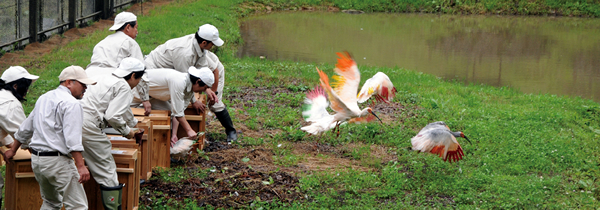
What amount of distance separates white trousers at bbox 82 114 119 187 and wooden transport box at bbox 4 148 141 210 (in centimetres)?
22

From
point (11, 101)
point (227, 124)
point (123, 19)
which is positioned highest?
point (123, 19)

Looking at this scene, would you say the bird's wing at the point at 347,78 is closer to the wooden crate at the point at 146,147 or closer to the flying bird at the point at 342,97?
the flying bird at the point at 342,97

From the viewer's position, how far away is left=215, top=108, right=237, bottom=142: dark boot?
8.05 meters

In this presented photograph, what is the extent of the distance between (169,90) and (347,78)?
7.54 feet

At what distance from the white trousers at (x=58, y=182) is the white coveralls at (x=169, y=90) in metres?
2.02

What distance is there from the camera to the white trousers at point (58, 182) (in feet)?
15.2

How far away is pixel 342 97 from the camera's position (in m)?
7.73

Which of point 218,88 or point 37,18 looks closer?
point 218,88

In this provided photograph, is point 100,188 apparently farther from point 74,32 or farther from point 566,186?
point 74,32

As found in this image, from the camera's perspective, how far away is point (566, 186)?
23.4 ft

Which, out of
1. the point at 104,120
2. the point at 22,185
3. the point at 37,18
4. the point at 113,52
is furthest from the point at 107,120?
the point at 37,18

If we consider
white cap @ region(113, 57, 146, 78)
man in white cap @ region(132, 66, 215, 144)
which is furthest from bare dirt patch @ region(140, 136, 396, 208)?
white cap @ region(113, 57, 146, 78)

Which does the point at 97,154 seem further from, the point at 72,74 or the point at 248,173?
the point at 248,173

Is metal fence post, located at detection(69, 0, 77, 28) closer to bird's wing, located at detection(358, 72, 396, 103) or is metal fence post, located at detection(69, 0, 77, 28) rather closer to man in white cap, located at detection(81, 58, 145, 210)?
bird's wing, located at detection(358, 72, 396, 103)
